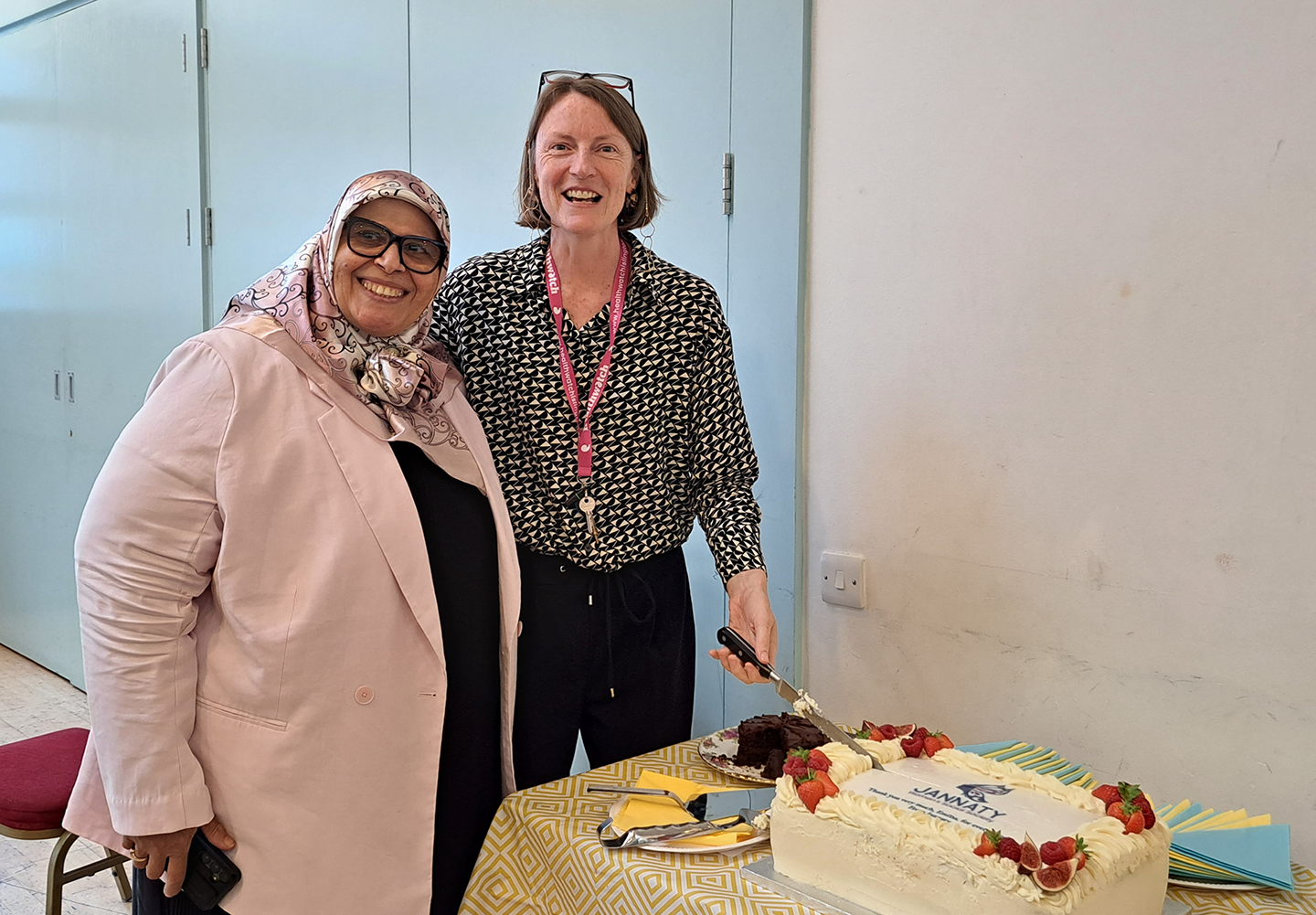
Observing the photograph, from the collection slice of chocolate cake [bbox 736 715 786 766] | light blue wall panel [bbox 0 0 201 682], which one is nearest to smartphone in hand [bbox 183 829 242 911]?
slice of chocolate cake [bbox 736 715 786 766]

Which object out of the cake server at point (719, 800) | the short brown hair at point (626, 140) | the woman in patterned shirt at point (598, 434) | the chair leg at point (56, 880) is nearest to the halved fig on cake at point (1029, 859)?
the cake server at point (719, 800)

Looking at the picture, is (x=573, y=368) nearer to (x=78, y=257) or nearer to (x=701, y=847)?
(x=701, y=847)

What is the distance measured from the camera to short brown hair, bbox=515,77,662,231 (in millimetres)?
1696

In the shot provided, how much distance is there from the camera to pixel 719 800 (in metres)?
1.40

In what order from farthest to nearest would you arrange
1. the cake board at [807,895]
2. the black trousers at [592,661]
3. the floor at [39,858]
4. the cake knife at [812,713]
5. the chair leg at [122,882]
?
the floor at [39,858] < the chair leg at [122,882] < the black trousers at [592,661] < the cake knife at [812,713] < the cake board at [807,895]

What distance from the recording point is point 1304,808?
61.0 inches

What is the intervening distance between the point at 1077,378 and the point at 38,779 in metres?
2.15

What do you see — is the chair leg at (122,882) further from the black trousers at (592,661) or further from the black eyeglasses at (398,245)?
the black eyeglasses at (398,245)

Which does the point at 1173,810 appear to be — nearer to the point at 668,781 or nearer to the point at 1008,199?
the point at 668,781

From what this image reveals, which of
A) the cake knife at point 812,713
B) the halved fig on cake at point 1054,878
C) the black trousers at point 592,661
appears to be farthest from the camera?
the black trousers at point 592,661

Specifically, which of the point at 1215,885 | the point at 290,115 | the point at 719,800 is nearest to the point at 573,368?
the point at 719,800

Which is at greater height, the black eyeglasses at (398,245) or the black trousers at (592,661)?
the black eyeglasses at (398,245)

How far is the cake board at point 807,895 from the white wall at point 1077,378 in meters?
0.54

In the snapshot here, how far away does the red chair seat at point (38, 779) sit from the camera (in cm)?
211
